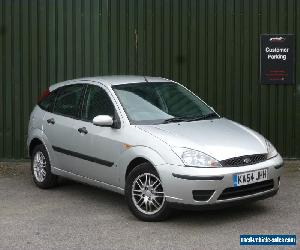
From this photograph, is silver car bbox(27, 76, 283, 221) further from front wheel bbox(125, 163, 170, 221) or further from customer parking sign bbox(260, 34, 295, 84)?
customer parking sign bbox(260, 34, 295, 84)

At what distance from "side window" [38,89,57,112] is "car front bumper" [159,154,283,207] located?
2.71 metres

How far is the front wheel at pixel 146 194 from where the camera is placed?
6867mm

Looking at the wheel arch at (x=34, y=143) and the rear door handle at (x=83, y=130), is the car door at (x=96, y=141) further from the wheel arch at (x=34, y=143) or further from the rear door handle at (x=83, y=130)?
the wheel arch at (x=34, y=143)

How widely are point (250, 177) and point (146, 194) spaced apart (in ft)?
3.83

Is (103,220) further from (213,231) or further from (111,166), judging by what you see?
(213,231)

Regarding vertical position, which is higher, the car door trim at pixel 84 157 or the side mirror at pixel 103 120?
the side mirror at pixel 103 120

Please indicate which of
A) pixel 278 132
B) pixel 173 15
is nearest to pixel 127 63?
pixel 173 15

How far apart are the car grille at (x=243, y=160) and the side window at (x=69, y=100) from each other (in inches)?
95.3

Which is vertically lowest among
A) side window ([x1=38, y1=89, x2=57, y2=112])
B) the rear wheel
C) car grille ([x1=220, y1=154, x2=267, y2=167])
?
the rear wheel

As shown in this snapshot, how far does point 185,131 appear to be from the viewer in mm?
7141

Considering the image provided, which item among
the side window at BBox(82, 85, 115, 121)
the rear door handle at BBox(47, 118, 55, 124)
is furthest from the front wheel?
the rear door handle at BBox(47, 118, 55, 124)

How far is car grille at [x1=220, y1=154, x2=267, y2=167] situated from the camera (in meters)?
6.69

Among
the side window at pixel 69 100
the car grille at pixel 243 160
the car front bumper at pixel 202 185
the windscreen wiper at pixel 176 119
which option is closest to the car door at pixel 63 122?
the side window at pixel 69 100

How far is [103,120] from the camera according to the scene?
7.37m
